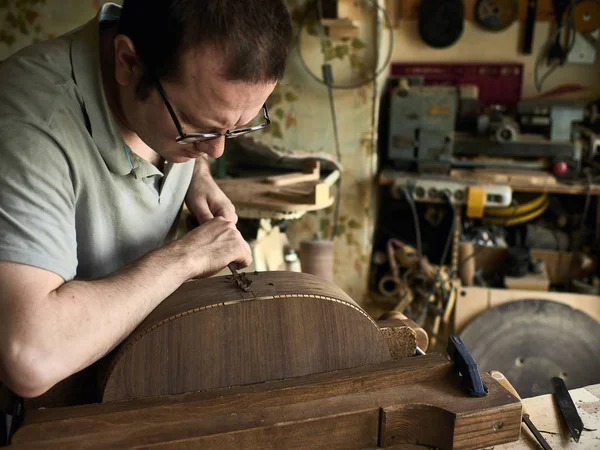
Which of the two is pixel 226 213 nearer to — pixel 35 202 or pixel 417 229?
pixel 35 202

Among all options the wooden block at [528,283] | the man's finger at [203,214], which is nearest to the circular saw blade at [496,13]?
the wooden block at [528,283]

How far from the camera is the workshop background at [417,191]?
2.96 meters

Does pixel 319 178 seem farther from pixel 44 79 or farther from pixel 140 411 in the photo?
pixel 140 411

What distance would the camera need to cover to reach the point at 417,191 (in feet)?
10.0

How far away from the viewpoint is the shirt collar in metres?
1.09

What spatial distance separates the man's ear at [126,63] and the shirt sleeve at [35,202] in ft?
0.62

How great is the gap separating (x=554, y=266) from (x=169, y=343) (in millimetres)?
2959

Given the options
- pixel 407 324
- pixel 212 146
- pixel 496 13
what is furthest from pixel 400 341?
pixel 496 13

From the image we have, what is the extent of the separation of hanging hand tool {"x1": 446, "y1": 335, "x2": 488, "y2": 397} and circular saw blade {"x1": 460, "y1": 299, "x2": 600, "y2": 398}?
7.02ft

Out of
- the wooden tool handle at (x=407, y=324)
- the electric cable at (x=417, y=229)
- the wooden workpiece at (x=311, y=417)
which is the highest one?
the wooden workpiece at (x=311, y=417)

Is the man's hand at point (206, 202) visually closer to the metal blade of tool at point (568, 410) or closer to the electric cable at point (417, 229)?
the metal blade of tool at point (568, 410)

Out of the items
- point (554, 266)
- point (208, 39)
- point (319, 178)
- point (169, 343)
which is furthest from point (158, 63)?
point (554, 266)

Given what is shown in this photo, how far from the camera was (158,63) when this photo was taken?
39.8 inches

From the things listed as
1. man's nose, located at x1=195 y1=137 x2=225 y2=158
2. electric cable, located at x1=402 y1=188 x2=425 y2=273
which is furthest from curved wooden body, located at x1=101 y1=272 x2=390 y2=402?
electric cable, located at x1=402 y1=188 x2=425 y2=273
